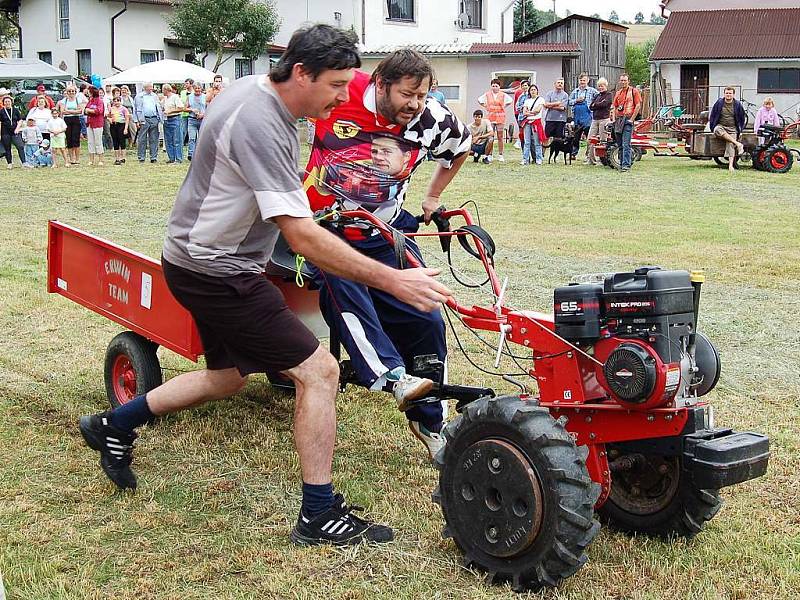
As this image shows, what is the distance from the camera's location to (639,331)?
11.4 ft

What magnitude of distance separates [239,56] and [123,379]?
36.8 meters

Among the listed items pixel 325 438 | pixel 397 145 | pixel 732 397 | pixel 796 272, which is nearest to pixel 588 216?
pixel 796 272

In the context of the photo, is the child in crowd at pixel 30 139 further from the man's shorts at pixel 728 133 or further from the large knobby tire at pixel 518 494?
the large knobby tire at pixel 518 494

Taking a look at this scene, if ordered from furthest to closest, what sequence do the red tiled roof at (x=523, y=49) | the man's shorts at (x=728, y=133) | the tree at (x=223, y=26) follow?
the tree at (x=223, y=26), the red tiled roof at (x=523, y=49), the man's shorts at (x=728, y=133)

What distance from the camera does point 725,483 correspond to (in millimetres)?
3424

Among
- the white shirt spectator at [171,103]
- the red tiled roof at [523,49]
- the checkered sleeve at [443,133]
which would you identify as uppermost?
the red tiled roof at [523,49]

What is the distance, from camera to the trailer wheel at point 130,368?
5352mm

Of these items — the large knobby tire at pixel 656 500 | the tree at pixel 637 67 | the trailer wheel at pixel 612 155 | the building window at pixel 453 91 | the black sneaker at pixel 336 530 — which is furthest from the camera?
the tree at pixel 637 67

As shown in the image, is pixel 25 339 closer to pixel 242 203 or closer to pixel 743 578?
pixel 242 203

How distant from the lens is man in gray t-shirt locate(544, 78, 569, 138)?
22500 millimetres

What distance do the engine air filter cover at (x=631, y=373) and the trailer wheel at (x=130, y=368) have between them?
275cm

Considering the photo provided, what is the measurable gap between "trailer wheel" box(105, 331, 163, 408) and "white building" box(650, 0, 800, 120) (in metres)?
37.2

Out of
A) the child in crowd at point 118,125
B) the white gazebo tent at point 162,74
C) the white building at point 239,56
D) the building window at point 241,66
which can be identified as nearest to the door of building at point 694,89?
the white building at point 239,56

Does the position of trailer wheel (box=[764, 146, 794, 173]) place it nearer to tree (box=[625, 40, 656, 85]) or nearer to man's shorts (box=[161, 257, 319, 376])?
man's shorts (box=[161, 257, 319, 376])
